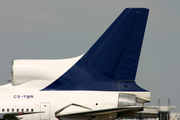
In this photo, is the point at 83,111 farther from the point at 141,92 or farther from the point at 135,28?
the point at 135,28

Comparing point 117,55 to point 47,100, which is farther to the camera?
point 117,55

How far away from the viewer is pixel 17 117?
18344 millimetres

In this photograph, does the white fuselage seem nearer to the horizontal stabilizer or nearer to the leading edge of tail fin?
the horizontal stabilizer

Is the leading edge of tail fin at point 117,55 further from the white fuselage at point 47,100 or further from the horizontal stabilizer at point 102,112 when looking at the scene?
the horizontal stabilizer at point 102,112

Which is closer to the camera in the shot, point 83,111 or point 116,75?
point 83,111

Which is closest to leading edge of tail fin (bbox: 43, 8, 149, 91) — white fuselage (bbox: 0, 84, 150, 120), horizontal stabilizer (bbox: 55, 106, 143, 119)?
white fuselage (bbox: 0, 84, 150, 120)

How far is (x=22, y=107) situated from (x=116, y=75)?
203 inches

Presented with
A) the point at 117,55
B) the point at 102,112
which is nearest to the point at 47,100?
the point at 102,112

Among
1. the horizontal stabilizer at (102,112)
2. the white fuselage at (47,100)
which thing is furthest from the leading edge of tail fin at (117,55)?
the horizontal stabilizer at (102,112)

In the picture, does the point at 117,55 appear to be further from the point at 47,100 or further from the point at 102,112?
the point at 47,100

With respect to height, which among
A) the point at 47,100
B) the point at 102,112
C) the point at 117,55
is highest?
the point at 117,55

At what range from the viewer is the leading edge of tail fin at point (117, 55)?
65.7 feet

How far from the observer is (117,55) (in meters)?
20.1

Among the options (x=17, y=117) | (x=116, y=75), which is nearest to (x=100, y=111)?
(x=116, y=75)
